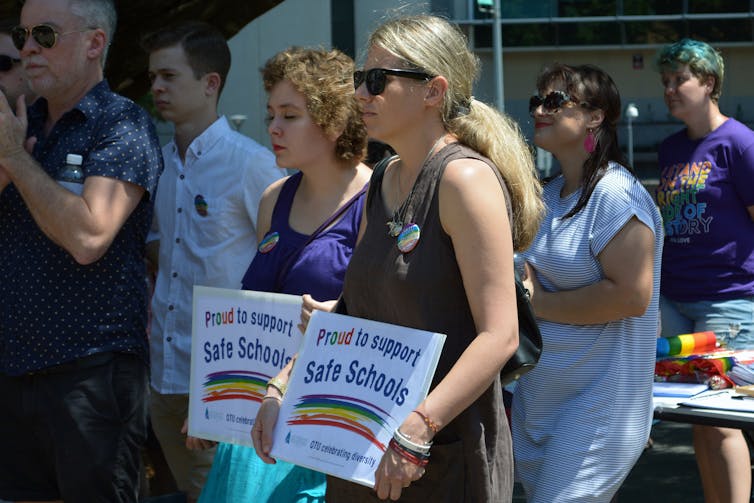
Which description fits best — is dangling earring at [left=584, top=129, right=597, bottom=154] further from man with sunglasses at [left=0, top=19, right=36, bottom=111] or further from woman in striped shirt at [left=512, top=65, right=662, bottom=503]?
man with sunglasses at [left=0, top=19, right=36, bottom=111]

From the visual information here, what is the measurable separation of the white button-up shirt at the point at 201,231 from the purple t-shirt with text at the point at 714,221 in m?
1.93

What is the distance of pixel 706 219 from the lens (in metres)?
5.02

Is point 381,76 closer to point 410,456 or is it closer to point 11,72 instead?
point 410,456

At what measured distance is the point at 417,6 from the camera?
3.12 metres

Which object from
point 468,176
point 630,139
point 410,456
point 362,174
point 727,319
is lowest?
point 630,139

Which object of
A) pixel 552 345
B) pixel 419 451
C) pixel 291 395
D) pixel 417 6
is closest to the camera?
pixel 419 451

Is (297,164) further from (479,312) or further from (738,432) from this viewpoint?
(738,432)

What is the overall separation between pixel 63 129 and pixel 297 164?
737mm

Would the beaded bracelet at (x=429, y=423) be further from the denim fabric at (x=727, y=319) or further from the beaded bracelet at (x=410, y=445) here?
the denim fabric at (x=727, y=319)

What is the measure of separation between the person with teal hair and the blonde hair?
237 cm

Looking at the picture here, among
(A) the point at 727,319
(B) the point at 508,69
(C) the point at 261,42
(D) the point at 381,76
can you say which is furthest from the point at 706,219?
(B) the point at 508,69

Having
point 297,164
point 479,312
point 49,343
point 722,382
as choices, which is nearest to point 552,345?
point 722,382

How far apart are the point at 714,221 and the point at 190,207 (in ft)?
7.52

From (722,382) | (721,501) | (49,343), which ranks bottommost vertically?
(721,501)
